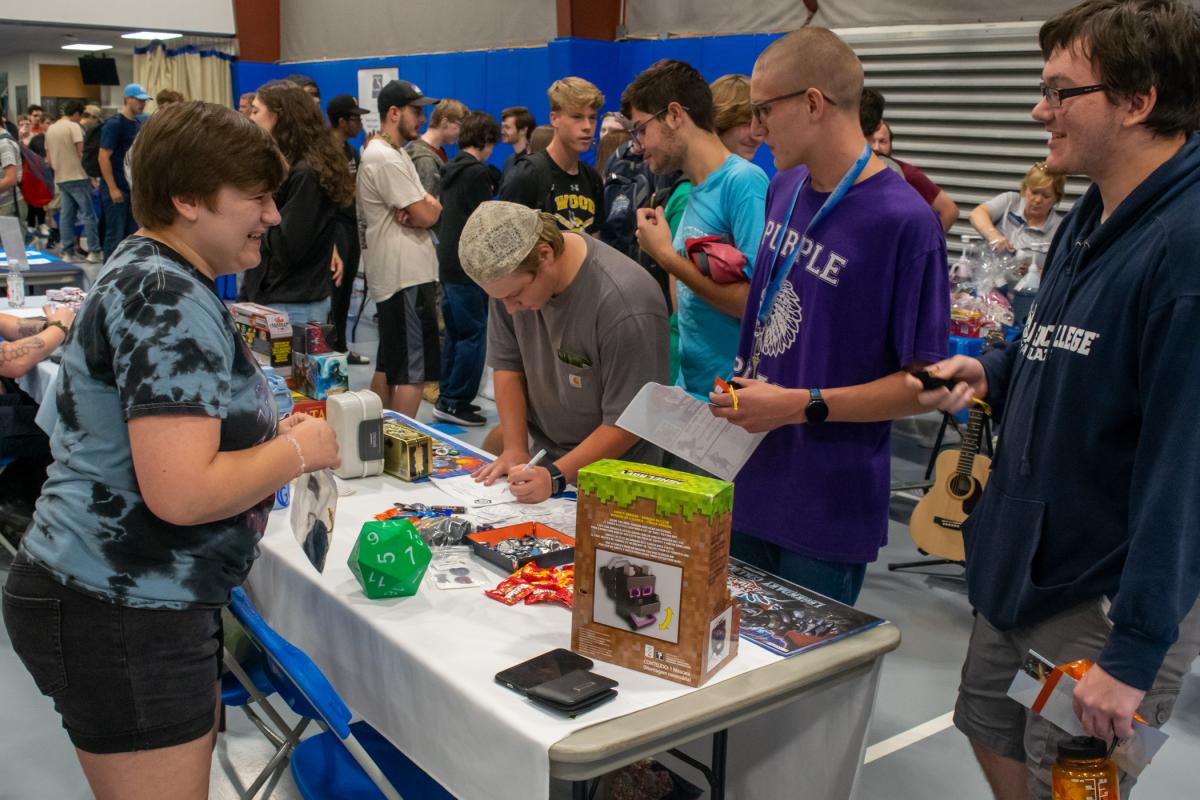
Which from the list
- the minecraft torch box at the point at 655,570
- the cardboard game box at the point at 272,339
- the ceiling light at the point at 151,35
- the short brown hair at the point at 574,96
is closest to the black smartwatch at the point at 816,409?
the minecraft torch box at the point at 655,570

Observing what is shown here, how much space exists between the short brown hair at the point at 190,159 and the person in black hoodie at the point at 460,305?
13.1 ft

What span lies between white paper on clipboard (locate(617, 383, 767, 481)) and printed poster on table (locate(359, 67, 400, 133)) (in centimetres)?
997

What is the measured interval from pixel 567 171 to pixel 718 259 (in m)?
2.52

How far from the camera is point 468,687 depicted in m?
1.59


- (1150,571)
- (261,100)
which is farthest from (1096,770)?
(261,100)

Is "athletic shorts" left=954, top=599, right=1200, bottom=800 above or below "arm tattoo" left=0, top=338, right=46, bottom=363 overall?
below

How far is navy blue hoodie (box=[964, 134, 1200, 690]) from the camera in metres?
1.34

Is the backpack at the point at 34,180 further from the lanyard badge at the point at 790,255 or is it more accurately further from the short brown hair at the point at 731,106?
the lanyard badge at the point at 790,255

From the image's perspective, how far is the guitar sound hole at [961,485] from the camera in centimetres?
377

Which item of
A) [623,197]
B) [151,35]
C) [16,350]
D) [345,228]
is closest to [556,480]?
[16,350]

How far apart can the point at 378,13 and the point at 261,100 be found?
8.33m

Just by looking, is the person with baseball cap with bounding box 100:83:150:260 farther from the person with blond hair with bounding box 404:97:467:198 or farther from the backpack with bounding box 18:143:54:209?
the person with blond hair with bounding box 404:97:467:198

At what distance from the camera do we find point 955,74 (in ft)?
21.4

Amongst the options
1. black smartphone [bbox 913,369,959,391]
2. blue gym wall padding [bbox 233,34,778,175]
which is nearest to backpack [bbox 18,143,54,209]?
blue gym wall padding [bbox 233,34,778,175]
